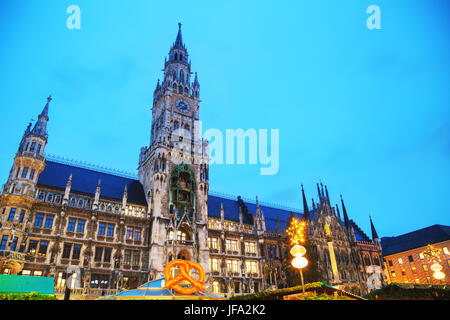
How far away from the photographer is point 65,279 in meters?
36.0

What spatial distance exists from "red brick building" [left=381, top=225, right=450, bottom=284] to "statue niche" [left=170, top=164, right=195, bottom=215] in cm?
5258

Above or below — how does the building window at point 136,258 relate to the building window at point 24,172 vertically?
below

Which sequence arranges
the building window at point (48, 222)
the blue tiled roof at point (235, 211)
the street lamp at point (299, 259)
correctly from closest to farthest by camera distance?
the street lamp at point (299, 259)
the building window at point (48, 222)
the blue tiled roof at point (235, 211)

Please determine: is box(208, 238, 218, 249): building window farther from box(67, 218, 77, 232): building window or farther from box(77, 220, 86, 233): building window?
box(67, 218, 77, 232): building window

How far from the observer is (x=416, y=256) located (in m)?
67.1

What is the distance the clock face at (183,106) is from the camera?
188ft

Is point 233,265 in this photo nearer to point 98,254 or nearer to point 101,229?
point 98,254

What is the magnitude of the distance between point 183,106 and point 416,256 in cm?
6442

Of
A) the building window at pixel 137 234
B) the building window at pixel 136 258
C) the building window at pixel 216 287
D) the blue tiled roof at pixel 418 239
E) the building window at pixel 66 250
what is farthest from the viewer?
the blue tiled roof at pixel 418 239

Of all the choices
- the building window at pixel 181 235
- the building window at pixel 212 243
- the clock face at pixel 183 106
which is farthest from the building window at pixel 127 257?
the clock face at pixel 183 106

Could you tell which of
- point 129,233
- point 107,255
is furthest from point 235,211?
point 107,255

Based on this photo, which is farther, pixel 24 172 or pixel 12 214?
pixel 24 172

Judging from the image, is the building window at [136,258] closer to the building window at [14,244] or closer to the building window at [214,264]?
the building window at [214,264]
